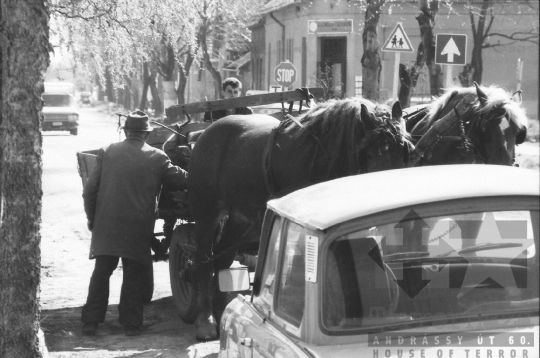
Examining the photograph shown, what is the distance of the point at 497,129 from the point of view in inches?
263

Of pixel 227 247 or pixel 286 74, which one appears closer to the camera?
pixel 227 247

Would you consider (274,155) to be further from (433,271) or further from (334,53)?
(334,53)

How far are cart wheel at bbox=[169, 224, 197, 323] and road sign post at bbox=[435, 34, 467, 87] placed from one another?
865cm

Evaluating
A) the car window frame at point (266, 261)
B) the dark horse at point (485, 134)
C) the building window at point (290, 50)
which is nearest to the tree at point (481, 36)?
the building window at point (290, 50)

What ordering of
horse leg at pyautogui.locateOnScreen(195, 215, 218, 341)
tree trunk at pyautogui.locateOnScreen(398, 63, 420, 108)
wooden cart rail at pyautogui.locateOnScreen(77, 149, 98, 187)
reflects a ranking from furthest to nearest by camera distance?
tree trunk at pyautogui.locateOnScreen(398, 63, 420, 108)
wooden cart rail at pyautogui.locateOnScreen(77, 149, 98, 187)
horse leg at pyautogui.locateOnScreen(195, 215, 218, 341)

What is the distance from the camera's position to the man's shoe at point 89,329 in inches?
295

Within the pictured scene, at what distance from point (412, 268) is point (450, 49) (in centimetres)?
1272

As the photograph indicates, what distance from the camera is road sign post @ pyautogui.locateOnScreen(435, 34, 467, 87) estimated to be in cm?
1558

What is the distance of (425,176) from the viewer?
3467 mm

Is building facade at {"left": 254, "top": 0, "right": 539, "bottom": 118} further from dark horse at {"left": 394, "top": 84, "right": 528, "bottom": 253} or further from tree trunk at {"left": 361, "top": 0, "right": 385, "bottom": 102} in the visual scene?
dark horse at {"left": 394, "top": 84, "right": 528, "bottom": 253}

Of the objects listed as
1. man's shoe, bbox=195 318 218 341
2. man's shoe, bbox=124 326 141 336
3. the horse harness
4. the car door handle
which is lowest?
man's shoe, bbox=124 326 141 336

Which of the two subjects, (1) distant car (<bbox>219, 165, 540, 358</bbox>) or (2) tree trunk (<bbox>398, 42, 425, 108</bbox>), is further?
(2) tree trunk (<bbox>398, 42, 425, 108</bbox>)

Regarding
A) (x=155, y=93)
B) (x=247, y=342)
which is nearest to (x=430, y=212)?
(x=247, y=342)

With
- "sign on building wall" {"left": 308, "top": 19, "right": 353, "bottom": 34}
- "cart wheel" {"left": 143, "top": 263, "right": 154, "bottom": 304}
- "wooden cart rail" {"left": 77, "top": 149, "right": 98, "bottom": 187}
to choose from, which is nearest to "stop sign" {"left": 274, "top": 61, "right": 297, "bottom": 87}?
"sign on building wall" {"left": 308, "top": 19, "right": 353, "bottom": 34}
